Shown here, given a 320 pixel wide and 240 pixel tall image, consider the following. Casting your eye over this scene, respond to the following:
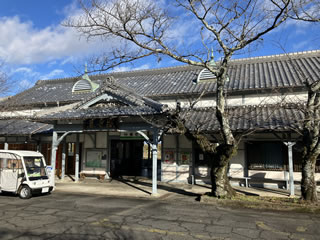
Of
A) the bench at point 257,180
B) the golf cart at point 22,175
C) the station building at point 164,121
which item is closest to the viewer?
the golf cart at point 22,175

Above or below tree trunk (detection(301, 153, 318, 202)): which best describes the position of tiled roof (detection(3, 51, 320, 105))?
above

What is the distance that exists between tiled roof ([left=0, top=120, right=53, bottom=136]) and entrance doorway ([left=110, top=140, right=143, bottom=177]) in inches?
183

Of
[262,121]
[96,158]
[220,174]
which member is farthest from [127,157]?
[220,174]

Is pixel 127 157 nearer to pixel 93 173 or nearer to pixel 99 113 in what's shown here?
pixel 93 173

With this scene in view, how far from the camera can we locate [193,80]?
17.5 m

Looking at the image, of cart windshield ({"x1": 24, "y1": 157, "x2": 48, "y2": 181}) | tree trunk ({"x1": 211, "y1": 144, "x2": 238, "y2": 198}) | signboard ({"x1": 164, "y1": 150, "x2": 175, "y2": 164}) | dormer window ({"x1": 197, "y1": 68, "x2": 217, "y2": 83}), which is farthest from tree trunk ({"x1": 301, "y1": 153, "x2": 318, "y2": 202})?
cart windshield ({"x1": 24, "y1": 157, "x2": 48, "y2": 181})

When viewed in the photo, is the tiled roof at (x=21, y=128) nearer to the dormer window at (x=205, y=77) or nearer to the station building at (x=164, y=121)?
the station building at (x=164, y=121)

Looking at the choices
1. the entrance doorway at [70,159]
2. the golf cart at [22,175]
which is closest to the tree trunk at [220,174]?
the golf cart at [22,175]

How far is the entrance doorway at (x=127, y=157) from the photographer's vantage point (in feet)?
55.4

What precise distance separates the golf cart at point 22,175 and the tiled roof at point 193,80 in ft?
27.2

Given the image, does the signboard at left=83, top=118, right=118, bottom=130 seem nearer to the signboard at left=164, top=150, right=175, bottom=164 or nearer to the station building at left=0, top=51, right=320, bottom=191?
the station building at left=0, top=51, right=320, bottom=191

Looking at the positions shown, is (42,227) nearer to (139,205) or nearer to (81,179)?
(139,205)

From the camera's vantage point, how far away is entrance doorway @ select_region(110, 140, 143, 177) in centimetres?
1688

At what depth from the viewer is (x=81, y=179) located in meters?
15.6
